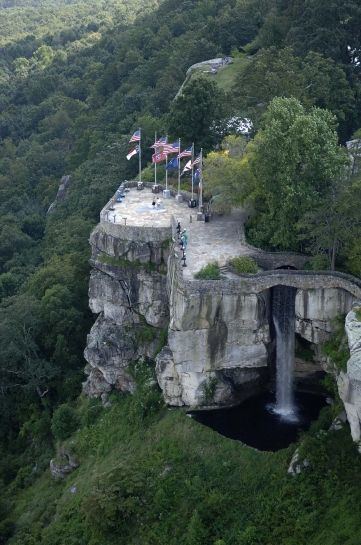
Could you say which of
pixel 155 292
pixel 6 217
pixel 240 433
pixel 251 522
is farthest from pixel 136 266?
pixel 6 217

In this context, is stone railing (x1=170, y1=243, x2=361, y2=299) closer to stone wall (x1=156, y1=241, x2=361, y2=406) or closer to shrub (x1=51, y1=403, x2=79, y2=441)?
stone wall (x1=156, y1=241, x2=361, y2=406)

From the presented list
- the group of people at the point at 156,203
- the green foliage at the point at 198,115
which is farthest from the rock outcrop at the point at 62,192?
the group of people at the point at 156,203

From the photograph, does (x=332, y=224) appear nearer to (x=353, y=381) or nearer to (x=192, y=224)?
(x=353, y=381)

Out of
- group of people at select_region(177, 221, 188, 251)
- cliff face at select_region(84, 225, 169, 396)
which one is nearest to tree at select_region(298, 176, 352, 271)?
group of people at select_region(177, 221, 188, 251)

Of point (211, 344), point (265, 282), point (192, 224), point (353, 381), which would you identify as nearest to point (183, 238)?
point (192, 224)

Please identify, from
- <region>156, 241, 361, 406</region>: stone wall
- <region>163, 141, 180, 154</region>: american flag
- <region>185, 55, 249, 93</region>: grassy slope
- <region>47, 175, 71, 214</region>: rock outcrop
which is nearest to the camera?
<region>156, 241, 361, 406</region>: stone wall

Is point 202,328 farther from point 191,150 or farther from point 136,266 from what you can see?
point 191,150

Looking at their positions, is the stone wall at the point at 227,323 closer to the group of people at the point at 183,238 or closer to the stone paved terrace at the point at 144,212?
the group of people at the point at 183,238
